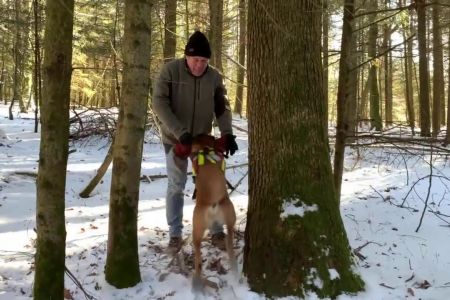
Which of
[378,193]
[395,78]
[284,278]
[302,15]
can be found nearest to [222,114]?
[302,15]

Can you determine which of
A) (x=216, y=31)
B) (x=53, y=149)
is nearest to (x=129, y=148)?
(x=53, y=149)

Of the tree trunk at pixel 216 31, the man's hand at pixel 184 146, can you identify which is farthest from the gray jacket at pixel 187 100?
the tree trunk at pixel 216 31

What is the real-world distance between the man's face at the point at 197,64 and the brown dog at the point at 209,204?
834 millimetres

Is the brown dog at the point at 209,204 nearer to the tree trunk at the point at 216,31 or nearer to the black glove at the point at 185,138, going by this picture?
the black glove at the point at 185,138

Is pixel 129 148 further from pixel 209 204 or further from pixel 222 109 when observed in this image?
pixel 222 109

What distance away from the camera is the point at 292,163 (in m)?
3.99

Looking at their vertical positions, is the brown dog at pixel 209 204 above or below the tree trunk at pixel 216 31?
below

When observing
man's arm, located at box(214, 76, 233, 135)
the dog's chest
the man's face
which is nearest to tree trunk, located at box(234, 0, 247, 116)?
man's arm, located at box(214, 76, 233, 135)

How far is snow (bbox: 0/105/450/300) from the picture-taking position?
13.6ft

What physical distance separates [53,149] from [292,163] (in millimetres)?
1930

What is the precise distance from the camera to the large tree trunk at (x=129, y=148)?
401 cm

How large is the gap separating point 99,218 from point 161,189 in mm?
1904

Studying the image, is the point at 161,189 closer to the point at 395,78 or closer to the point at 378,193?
the point at 378,193

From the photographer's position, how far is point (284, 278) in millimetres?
3883
